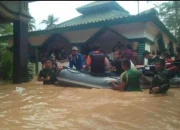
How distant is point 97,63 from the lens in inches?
281

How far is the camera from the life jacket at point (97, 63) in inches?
281

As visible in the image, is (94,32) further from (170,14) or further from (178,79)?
(170,14)

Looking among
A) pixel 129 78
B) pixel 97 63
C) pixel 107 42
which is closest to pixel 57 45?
pixel 107 42

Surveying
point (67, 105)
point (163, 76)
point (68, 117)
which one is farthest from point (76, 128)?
point (163, 76)

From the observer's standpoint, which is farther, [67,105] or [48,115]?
[67,105]

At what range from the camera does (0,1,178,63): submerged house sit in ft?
36.4

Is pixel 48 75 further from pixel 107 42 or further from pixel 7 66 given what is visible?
pixel 107 42

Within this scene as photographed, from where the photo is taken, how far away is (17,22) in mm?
8945

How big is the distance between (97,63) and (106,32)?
6.28 meters

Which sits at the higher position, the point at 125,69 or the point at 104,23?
the point at 104,23

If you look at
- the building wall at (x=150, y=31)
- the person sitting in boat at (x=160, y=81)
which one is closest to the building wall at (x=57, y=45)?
the building wall at (x=150, y=31)

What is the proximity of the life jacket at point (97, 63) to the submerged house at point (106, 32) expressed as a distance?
4304 mm

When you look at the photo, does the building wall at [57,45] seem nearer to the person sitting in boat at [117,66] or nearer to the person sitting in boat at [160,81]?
the person sitting in boat at [117,66]

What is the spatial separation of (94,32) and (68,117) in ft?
31.3
